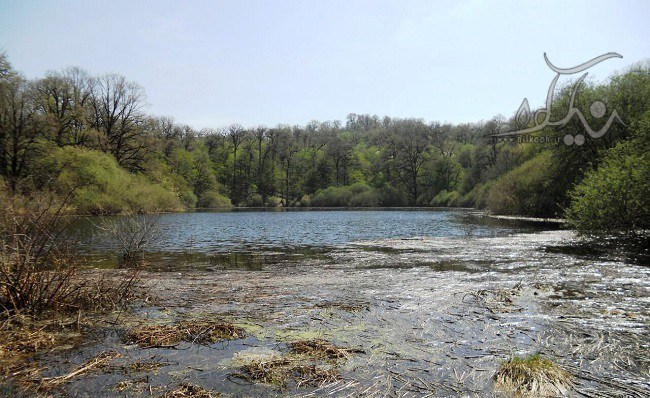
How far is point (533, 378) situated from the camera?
201 inches

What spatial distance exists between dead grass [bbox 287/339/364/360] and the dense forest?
549cm

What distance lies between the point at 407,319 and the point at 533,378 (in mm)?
3264

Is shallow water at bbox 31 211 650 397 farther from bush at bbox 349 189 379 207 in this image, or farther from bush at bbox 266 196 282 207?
bush at bbox 266 196 282 207

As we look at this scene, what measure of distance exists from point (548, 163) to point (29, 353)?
4466 centimetres

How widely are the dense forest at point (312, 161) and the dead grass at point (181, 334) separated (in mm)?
3324

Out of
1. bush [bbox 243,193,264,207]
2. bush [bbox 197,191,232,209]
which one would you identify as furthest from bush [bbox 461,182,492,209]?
bush [bbox 197,191,232,209]

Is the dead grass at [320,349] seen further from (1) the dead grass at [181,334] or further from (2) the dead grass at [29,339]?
(2) the dead grass at [29,339]

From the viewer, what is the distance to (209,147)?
353ft

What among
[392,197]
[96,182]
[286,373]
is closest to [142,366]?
[286,373]

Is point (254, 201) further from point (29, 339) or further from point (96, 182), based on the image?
point (29, 339)

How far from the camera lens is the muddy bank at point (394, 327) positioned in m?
5.27

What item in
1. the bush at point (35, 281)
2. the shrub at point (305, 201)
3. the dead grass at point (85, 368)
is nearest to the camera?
the dead grass at point (85, 368)

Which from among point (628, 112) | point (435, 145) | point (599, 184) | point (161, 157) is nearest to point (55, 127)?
point (161, 157)

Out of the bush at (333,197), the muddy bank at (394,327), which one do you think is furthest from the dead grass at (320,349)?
the bush at (333,197)
